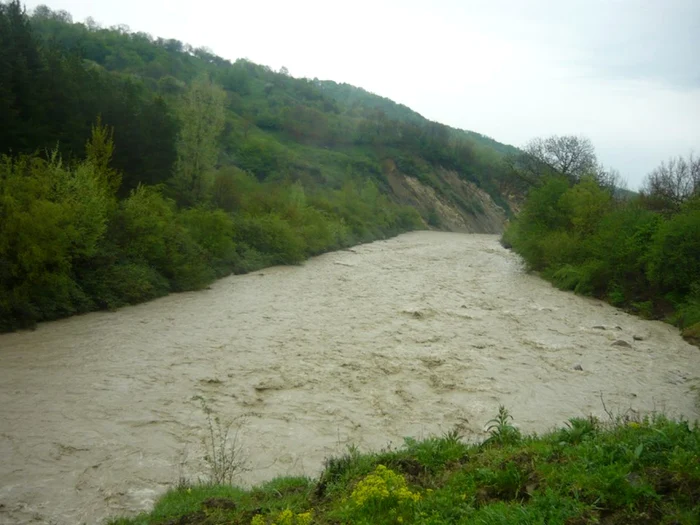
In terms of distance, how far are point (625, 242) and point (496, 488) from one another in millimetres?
22709

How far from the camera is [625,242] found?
24.8 meters

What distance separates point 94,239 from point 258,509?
1549 centimetres

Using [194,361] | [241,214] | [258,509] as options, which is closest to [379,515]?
[258,509]

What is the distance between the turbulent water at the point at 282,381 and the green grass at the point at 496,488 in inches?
79.6

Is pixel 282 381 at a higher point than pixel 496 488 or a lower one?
lower

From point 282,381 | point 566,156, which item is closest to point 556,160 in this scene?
point 566,156

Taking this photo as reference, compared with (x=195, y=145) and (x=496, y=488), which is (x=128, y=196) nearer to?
(x=195, y=145)

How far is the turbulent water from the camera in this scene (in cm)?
860

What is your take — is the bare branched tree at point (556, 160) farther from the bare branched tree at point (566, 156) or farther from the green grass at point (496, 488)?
the green grass at point (496, 488)

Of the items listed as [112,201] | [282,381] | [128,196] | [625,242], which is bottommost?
[282,381]

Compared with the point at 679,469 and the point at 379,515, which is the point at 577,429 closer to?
the point at 679,469

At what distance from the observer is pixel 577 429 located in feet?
22.0

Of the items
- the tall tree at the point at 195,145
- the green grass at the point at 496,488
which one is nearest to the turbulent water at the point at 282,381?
the green grass at the point at 496,488

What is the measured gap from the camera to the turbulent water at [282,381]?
860cm
